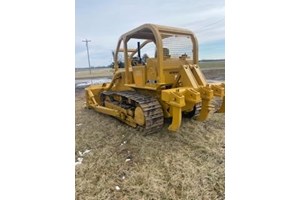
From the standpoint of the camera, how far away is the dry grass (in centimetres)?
131

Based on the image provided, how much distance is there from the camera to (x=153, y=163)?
5.40 feet

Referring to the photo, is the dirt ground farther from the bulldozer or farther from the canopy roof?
the canopy roof

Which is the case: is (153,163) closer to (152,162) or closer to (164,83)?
(152,162)

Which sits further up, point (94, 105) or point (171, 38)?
point (171, 38)

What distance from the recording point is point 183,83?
210cm

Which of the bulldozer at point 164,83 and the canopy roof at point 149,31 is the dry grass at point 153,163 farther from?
the canopy roof at point 149,31

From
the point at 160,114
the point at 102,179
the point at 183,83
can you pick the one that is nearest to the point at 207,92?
the point at 183,83

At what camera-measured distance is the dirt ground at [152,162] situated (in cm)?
131

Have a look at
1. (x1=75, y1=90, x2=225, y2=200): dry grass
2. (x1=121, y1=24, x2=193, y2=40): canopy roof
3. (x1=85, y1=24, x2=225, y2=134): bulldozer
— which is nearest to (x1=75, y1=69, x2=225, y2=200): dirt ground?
(x1=75, y1=90, x2=225, y2=200): dry grass

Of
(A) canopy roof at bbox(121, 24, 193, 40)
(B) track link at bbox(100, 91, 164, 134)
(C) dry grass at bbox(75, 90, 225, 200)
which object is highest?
(A) canopy roof at bbox(121, 24, 193, 40)

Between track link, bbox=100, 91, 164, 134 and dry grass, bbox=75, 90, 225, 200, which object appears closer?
dry grass, bbox=75, 90, 225, 200

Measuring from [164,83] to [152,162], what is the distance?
0.74 meters

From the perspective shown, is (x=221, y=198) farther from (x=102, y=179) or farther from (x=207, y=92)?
(x=207, y=92)
